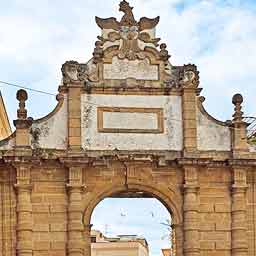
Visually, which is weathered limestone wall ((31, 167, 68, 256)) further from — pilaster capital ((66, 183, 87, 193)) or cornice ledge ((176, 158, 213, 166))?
cornice ledge ((176, 158, 213, 166))

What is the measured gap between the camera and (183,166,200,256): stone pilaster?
2039cm

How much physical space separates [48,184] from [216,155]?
4.04m

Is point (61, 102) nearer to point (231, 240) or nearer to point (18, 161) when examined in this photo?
point (18, 161)

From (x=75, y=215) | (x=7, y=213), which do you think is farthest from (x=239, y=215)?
(x=7, y=213)

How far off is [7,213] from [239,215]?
5.44 meters

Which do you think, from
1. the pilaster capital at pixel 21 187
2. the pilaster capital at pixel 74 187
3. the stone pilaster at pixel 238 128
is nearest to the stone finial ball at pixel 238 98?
the stone pilaster at pixel 238 128

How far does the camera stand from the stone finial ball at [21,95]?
2058cm

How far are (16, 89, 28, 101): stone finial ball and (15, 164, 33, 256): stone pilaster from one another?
1586mm

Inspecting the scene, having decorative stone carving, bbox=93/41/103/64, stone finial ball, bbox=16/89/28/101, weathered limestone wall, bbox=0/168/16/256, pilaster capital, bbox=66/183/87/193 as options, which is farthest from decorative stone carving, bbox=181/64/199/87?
weathered limestone wall, bbox=0/168/16/256

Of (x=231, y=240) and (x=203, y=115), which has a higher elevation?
(x=203, y=115)

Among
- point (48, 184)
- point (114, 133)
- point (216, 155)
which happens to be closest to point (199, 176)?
point (216, 155)

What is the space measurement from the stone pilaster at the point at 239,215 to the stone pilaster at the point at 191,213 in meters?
0.87

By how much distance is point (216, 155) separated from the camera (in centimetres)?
2084

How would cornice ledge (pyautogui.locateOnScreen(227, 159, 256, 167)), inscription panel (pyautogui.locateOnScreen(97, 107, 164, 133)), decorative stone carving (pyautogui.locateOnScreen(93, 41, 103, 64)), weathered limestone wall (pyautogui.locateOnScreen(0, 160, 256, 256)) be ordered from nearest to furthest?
1. weathered limestone wall (pyautogui.locateOnScreen(0, 160, 256, 256))
2. cornice ledge (pyautogui.locateOnScreen(227, 159, 256, 167))
3. inscription panel (pyautogui.locateOnScreen(97, 107, 164, 133))
4. decorative stone carving (pyautogui.locateOnScreen(93, 41, 103, 64))
